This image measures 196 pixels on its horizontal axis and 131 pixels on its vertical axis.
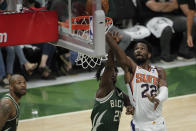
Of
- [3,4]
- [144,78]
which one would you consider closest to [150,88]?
[144,78]

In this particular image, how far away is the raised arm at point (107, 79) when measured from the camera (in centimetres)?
489

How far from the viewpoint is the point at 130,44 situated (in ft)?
33.1

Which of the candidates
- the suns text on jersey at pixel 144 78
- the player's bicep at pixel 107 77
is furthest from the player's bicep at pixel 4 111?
the suns text on jersey at pixel 144 78

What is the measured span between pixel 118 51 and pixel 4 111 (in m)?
1.27

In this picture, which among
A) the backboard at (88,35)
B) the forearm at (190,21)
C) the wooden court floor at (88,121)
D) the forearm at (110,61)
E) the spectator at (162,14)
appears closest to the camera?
the backboard at (88,35)

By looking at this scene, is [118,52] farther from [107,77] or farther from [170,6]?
[170,6]

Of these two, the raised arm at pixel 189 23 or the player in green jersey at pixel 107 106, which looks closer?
the player in green jersey at pixel 107 106

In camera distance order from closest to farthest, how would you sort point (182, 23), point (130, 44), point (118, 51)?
point (118, 51), point (130, 44), point (182, 23)

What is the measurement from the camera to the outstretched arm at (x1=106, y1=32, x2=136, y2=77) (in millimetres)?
4471

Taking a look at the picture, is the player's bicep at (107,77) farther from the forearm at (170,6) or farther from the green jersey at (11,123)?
the forearm at (170,6)

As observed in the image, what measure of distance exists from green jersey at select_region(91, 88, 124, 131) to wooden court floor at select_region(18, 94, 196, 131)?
174 cm

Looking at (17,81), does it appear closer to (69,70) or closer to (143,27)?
(69,70)

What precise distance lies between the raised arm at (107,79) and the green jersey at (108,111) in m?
0.05

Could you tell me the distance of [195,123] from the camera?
696 cm
